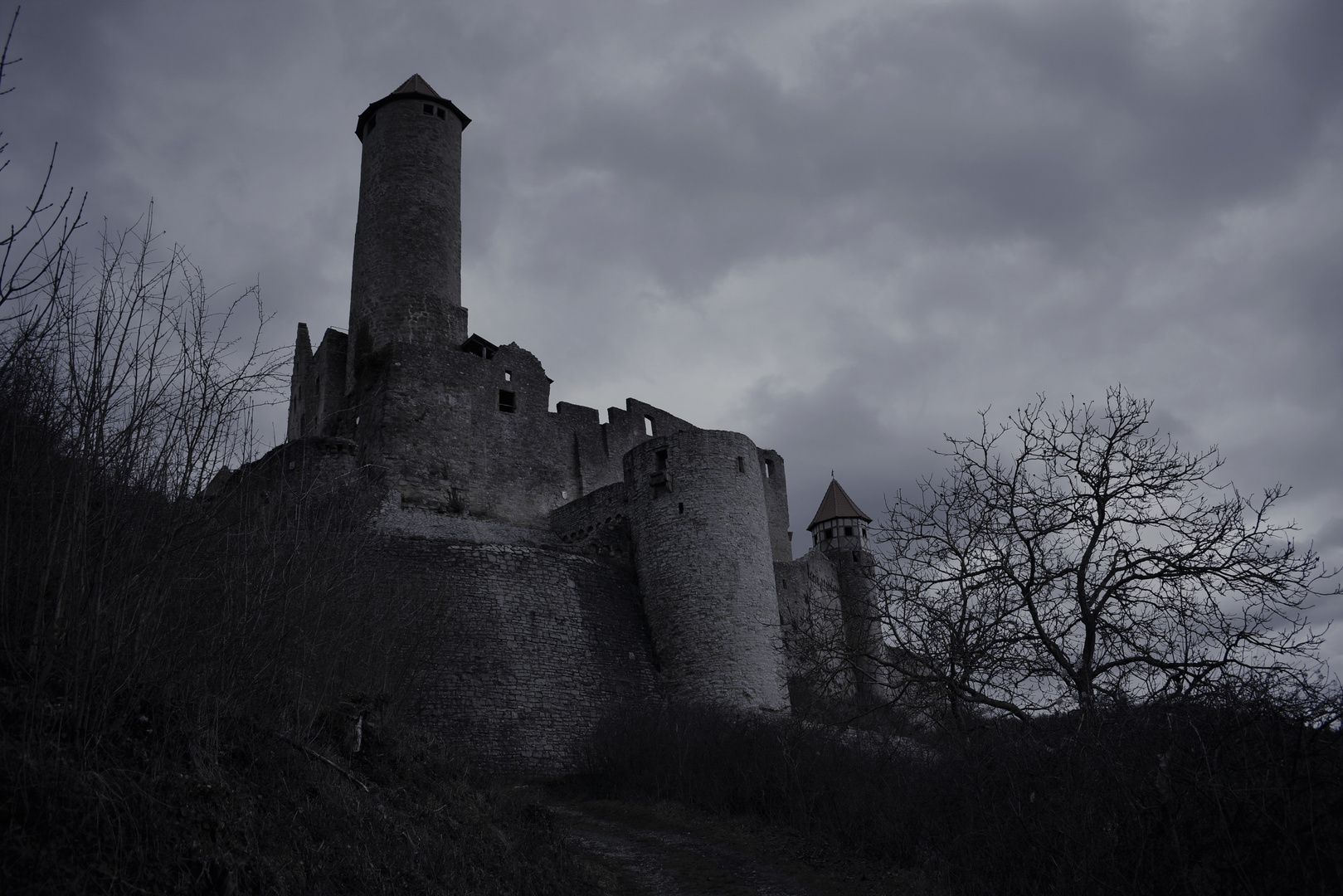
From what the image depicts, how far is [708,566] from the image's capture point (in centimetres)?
2255

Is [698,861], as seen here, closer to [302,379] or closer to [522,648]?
[522,648]

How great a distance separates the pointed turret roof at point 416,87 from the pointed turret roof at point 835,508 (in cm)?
2236

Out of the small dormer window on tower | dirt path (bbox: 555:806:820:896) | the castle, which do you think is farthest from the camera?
the small dormer window on tower

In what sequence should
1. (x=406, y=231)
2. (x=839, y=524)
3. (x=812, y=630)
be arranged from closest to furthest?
→ (x=812, y=630)
(x=406, y=231)
(x=839, y=524)

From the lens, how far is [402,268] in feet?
96.2

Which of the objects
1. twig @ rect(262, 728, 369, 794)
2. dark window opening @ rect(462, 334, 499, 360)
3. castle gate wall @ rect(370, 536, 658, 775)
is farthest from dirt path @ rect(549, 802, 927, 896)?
dark window opening @ rect(462, 334, 499, 360)

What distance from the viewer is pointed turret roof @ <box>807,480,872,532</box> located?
39906 millimetres

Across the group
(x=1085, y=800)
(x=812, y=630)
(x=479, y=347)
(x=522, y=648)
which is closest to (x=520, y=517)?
(x=479, y=347)

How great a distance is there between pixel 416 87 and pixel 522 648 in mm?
22352

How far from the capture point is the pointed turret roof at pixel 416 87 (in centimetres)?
3238

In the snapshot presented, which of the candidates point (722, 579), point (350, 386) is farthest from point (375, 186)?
point (722, 579)

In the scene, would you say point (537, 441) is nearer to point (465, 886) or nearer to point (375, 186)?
point (375, 186)

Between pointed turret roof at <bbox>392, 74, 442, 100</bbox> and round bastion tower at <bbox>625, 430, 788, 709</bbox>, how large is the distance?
16637mm

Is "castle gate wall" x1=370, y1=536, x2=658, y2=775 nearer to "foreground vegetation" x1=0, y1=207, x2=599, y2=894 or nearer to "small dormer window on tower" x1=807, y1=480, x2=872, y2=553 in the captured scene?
"foreground vegetation" x1=0, y1=207, x2=599, y2=894
